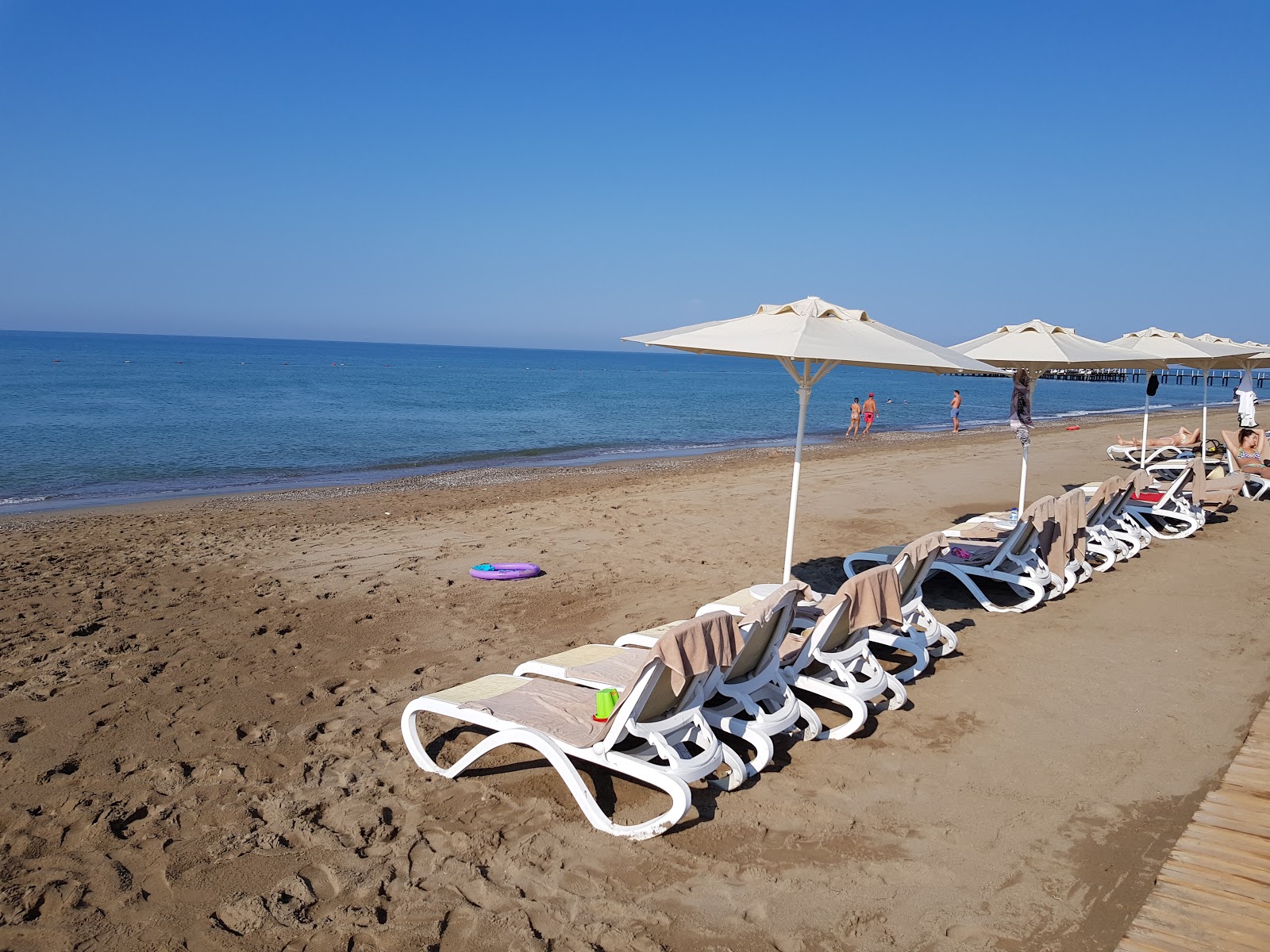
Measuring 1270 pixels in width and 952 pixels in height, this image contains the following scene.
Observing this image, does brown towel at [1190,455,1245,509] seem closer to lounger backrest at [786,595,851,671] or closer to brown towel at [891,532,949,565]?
brown towel at [891,532,949,565]

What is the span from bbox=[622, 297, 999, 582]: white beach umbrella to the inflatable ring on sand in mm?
2923

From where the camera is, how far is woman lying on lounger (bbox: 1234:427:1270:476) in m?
12.5

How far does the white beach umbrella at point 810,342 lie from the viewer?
517 cm

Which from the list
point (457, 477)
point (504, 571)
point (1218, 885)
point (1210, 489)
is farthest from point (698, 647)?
point (457, 477)

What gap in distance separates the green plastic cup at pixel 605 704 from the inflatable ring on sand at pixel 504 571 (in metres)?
4.11

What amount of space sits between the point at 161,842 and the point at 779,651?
9.86ft

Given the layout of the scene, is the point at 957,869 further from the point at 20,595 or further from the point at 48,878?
the point at 20,595

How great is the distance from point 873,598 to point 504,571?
410cm

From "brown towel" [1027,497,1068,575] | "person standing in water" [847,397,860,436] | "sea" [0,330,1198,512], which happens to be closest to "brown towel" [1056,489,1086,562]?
"brown towel" [1027,497,1068,575]

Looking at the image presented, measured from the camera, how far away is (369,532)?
1060 centimetres

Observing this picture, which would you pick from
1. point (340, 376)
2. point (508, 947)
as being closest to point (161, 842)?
point (508, 947)

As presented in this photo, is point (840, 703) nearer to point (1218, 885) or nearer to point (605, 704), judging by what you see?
point (605, 704)

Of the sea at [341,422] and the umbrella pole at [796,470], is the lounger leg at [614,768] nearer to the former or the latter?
the umbrella pole at [796,470]

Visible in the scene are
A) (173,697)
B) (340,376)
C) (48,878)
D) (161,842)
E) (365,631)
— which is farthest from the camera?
(340,376)
